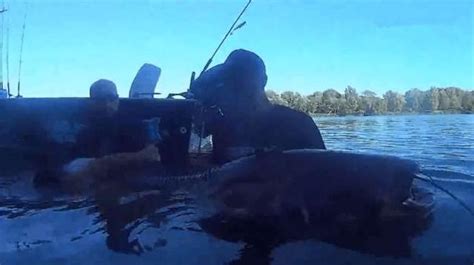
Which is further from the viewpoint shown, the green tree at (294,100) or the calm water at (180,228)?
the green tree at (294,100)

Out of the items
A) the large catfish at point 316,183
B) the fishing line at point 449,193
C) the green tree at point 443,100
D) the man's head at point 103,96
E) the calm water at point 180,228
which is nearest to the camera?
the calm water at point 180,228

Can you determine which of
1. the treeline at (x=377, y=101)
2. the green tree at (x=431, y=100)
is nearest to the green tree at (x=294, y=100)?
the treeline at (x=377, y=101)

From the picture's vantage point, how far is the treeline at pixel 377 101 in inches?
75.3

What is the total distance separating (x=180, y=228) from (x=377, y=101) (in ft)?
3.01

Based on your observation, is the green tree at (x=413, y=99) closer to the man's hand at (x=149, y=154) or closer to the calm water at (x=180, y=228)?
the calm water at (x=180, y=228)

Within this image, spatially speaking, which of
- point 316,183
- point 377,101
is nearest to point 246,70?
point 377,101

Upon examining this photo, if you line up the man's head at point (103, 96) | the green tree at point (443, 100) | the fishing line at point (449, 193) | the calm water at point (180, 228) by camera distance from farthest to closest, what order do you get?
the man's head at point (103, 96) < the green tree at point (443, 100) < the fishing line at point (449, 193) < the calm water at point (180, 228)

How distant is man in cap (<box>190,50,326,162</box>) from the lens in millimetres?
1977

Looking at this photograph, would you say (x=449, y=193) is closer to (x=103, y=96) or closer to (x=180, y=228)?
(x=180, y=228)

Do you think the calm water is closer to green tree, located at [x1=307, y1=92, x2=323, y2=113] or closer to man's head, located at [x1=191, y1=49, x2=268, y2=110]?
green tree, located at [x1=307, y1=92, x2=323, y2=113]

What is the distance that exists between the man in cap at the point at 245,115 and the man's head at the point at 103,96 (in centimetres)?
35

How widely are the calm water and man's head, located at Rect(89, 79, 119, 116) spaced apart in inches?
13.6

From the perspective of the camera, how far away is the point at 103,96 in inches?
79.6

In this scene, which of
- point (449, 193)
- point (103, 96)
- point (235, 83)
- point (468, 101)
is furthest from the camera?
point (235, 83)
